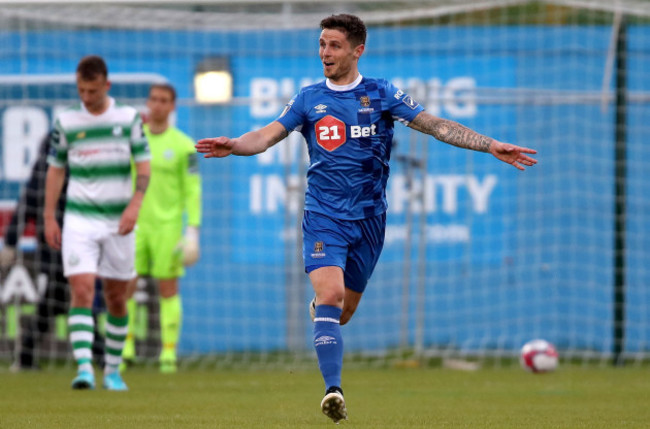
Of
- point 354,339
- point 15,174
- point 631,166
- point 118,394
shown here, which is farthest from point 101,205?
point 631,166

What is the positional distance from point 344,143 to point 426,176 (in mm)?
6255

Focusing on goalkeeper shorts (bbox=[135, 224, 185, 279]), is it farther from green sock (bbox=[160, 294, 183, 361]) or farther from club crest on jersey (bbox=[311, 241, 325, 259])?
club crest on jersey (bbox=[311, 241, 325, 259])

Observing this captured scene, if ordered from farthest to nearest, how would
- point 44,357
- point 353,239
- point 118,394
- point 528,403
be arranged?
1. point 44,357
2. point 118,394
3. point 528,403
4. point 353,239

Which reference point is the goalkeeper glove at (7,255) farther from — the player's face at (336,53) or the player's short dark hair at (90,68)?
the player's face at (336,53)

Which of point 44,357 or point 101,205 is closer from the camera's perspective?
point 101,205

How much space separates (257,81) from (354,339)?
2.99 meters

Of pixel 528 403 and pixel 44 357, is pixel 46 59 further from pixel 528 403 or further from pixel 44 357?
pixel 528 403

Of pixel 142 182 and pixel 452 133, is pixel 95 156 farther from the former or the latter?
pixel 452 133

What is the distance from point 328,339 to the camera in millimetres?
6719

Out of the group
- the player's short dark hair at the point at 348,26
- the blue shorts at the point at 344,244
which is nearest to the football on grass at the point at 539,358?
the blue shorts at the point at 344,244

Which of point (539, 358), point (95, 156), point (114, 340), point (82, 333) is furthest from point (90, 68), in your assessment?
point (539, 358)

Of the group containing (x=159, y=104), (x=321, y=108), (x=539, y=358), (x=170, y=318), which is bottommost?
(x=539, y=358)

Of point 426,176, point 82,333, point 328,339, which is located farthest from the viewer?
point 426,176

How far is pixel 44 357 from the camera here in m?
13.2
